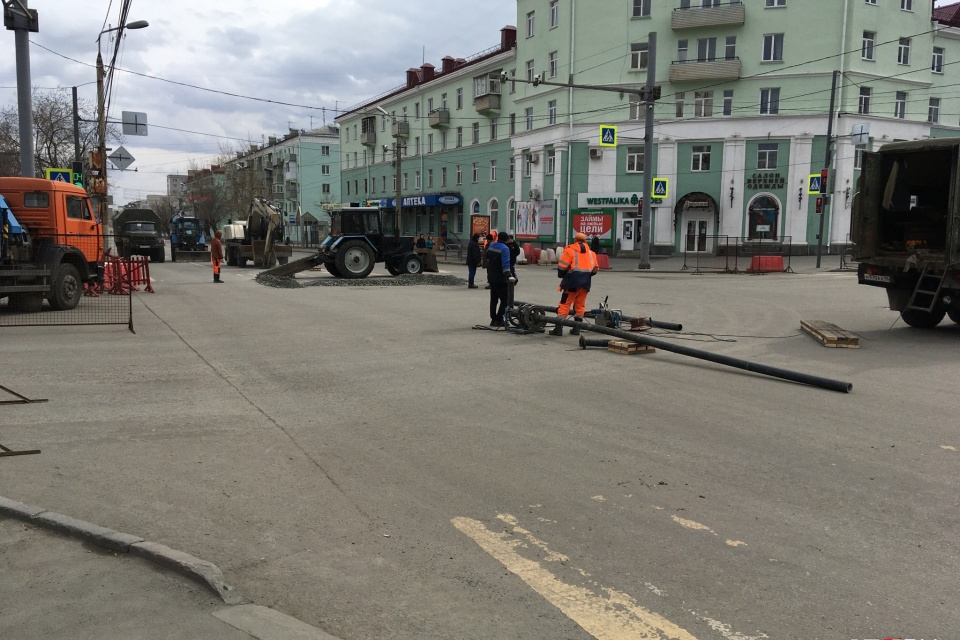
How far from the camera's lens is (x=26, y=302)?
1467cm

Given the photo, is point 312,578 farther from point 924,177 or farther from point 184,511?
point 924,177

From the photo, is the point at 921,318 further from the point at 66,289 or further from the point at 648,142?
the point at 648,142

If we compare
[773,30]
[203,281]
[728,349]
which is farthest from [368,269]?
[773,30]

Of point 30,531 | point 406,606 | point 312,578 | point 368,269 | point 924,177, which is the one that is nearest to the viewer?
point 406,606

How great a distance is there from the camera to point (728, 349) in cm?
1076

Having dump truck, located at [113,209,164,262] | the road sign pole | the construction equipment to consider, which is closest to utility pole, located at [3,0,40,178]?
the road sign pole

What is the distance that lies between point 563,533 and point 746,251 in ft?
126

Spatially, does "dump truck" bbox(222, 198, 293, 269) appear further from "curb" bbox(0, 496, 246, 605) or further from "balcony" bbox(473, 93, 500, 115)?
"curb" bbox(0, 496, 246, 605)

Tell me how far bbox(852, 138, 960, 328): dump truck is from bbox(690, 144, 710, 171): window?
2685cm

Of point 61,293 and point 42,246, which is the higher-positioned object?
point 42,246

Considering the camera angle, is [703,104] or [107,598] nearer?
[107,598]

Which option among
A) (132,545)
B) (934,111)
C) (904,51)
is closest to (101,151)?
(132,545)

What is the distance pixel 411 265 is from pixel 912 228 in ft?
51.7

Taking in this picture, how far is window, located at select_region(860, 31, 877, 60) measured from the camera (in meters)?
38.1
